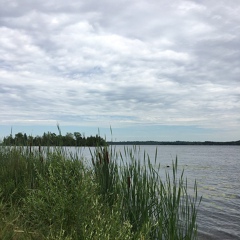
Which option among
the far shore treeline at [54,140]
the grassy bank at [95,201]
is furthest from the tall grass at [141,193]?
the far shore treeline at [54,140]

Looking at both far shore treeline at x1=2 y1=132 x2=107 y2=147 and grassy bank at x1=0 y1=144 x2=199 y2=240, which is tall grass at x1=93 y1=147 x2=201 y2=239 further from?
far shore treeline at x1=2 y1=132 x2=107 y2=147

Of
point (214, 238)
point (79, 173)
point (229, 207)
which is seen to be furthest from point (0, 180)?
point (229, 207)

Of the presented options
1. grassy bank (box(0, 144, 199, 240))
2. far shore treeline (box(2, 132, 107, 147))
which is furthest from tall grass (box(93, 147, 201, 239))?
far shore treeline (box(2, 132, 107, 147))

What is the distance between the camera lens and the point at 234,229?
11.8 meters

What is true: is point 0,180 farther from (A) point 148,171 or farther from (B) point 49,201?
(A) point 148,171

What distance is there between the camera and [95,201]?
606cm

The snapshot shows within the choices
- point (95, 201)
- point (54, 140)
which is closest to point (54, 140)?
point (54, 140)

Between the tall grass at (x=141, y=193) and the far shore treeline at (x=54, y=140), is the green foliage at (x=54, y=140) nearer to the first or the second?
the far shore treeline at (x=54, y=140)

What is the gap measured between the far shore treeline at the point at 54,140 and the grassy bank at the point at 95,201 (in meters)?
0.56

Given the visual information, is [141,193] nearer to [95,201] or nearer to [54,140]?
[95,201]

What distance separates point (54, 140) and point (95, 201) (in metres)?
4.13

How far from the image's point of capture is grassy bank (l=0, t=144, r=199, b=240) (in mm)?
5207

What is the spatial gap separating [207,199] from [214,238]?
6890 millimetres

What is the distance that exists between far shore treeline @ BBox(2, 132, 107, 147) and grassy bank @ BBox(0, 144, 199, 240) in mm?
564
